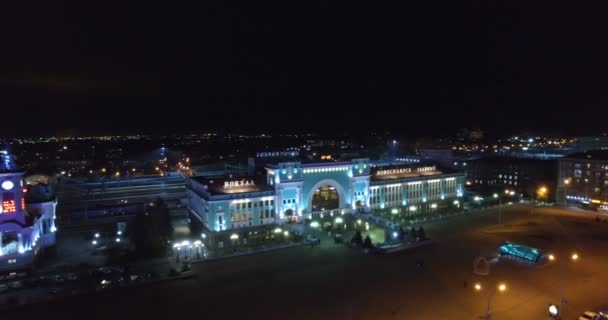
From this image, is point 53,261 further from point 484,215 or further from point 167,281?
point 484,215

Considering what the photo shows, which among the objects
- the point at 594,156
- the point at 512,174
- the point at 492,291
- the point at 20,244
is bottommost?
the point at 492,291

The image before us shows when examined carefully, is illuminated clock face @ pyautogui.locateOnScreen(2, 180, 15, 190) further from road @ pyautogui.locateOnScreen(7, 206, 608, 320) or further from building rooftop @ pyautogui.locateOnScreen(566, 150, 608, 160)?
building rooftop @ pyautogui.locateOnScreen(566, 150, 608, 160)

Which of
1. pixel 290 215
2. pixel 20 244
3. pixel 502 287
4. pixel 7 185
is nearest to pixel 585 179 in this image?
pixel 502 287

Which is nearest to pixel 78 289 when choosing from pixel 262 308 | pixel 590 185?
pixel 262 308

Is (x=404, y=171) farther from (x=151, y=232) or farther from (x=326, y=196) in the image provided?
(x=151, y=232)

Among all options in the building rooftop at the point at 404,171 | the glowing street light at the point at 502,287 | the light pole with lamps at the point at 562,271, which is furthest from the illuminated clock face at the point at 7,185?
the light pole with lamps at the point at 562,271

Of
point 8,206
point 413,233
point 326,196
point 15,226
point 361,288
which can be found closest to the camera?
point 361,288

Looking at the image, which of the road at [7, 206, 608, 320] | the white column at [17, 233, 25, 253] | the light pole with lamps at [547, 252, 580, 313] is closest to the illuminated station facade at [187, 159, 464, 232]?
the road at [7, 206, 608, 320]
